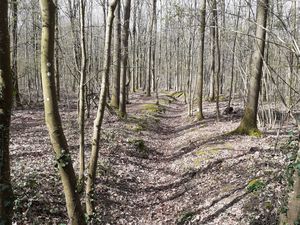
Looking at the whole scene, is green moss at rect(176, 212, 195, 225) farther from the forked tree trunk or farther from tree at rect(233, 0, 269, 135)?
tree at rect(233, 0, 269, 135)

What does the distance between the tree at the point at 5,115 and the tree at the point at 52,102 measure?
0.66 meters

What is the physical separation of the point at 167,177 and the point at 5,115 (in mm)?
7016

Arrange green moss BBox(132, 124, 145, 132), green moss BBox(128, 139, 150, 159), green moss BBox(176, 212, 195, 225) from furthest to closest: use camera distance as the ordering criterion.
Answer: green moss BBox(132, 124, 145, 132) < green moss BBox(128, 139, 150, 159) < green moss BBox(176, 212, 195, 225)

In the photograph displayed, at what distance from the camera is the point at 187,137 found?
46.7 feet

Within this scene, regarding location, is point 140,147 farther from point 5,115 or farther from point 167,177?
point 5,115

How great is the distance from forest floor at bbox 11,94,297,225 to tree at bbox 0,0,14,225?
3.56 ft

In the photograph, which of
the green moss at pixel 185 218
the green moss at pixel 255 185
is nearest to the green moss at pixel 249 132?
the green moss at pixel 255 185

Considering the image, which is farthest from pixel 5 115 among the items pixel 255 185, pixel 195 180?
pixel 195 180

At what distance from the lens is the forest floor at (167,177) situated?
20.5 ft

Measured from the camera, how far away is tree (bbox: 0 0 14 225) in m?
3.50

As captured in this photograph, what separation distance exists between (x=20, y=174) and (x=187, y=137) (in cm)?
850

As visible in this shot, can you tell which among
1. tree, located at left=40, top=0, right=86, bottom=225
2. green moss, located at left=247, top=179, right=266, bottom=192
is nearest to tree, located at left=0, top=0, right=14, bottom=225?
tree, located at left=40, top=0, right=86, bottom=225

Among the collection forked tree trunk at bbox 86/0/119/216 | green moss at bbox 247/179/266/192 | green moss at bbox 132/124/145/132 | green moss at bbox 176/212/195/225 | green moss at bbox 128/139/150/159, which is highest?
forked tree trunk at bbox 86/0/119/216

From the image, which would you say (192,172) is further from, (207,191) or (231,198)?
(231,198)
